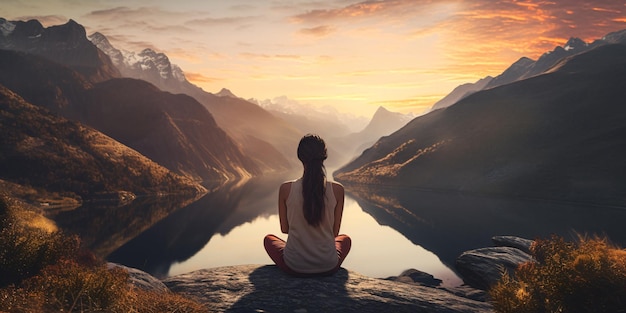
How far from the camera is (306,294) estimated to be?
31.7 feet

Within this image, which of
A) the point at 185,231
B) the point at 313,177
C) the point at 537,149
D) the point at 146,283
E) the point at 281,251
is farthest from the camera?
the point at 537,149

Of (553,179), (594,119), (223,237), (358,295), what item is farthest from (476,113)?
(358,295)

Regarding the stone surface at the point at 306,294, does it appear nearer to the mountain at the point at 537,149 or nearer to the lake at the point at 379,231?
the lake at the point at 379,231

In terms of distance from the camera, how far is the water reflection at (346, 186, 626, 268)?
56.2 metres

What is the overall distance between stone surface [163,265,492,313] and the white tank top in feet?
1.20

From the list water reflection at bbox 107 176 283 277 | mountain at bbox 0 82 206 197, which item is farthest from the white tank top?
mountain at bbox 0 82 206 197

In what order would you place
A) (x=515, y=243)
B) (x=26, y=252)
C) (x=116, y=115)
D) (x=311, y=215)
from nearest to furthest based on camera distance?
(x=311, y=215), (x=26, y=252), (x=515, y=243), (x=116, y=115)

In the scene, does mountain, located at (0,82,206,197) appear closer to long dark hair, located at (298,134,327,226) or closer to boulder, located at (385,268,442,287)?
boulder, located at (385,268,442,287)

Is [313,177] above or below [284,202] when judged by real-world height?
above

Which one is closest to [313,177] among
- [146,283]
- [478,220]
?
[146,283]

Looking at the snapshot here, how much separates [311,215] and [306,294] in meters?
1.67

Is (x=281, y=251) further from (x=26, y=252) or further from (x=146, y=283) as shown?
(x=26, y=252)

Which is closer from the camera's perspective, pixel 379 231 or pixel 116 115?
pixel 379 231

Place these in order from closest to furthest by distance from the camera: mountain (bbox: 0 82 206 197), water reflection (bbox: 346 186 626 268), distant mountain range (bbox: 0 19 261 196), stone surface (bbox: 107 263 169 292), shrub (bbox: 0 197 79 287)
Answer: shrub (bbox: 0 197 79 287)
stone surface (bbox: 107 263 169 292)
water reflection (bbox: 346 186 626 268)
mountain (bbox: 0 82 206 197)
distant mountain range (bbox: 0 19 261 196)
